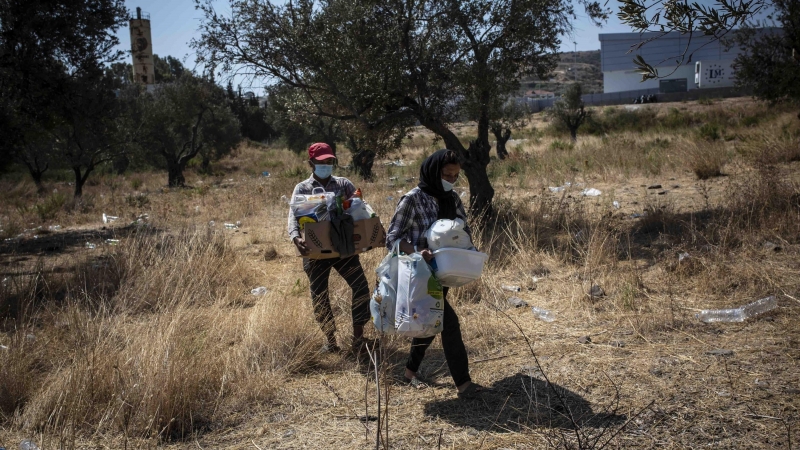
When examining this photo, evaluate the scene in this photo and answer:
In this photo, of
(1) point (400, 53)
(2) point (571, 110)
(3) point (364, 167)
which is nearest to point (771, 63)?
(1) point (400, 53)

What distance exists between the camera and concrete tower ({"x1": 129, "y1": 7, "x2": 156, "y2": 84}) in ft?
139

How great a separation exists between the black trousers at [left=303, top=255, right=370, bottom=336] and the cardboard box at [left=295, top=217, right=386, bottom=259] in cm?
20

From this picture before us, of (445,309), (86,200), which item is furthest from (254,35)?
(86,200)

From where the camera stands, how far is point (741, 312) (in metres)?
4.91

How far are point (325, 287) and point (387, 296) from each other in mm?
1231

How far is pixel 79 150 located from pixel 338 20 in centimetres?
1235

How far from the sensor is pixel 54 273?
7.66 m

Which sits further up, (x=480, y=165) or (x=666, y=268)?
(x=480, y=165)

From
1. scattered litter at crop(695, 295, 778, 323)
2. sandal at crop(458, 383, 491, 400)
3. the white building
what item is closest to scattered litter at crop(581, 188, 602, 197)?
Answer: scattered litter at crop(695, 295, 778, 323)

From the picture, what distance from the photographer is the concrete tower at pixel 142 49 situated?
139ft

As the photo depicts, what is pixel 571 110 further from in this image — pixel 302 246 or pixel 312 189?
pixel 302 246

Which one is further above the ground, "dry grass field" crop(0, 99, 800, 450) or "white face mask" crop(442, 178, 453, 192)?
"white face mask" crop(442, 178, 453, 192)

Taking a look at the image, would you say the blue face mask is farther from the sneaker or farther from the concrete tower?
the concrete tower

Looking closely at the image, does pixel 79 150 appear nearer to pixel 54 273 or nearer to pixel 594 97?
pixel 54 273
